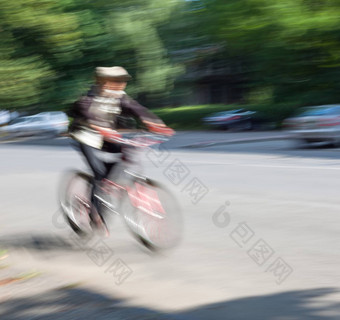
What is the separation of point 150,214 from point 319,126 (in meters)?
14.7

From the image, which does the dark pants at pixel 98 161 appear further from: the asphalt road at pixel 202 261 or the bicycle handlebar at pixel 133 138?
the asphalt road at pixel 202 261

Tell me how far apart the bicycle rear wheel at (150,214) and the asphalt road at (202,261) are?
15 centimetres

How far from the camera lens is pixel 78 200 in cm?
695

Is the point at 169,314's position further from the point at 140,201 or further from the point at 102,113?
the point at 102,113

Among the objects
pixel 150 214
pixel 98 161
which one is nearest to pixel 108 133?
pixel 98 161

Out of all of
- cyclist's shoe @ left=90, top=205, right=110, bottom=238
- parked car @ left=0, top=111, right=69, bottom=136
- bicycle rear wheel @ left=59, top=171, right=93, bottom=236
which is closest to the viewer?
cyclist's shoe @ left=90, top=205, right=110, bottom=238

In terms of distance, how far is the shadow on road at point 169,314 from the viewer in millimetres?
4273

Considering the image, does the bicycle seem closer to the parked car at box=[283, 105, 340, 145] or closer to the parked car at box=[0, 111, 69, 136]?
the parked car at box=[283, 105, 340, 145]

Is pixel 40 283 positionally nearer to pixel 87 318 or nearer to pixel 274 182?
pixel 87 318

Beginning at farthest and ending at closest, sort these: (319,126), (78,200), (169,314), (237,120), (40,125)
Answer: (237,120), (40,125), (319,126), (78,200), (169,314)

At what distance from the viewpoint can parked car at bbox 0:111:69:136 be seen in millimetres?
35562

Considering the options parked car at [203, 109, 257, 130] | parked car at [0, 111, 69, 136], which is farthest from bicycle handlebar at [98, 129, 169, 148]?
parked car at [203, 109, 257, 130]

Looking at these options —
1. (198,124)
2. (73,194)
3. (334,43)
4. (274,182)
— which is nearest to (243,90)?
(198,124)

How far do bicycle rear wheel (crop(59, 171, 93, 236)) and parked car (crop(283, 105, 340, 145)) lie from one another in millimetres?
14039
